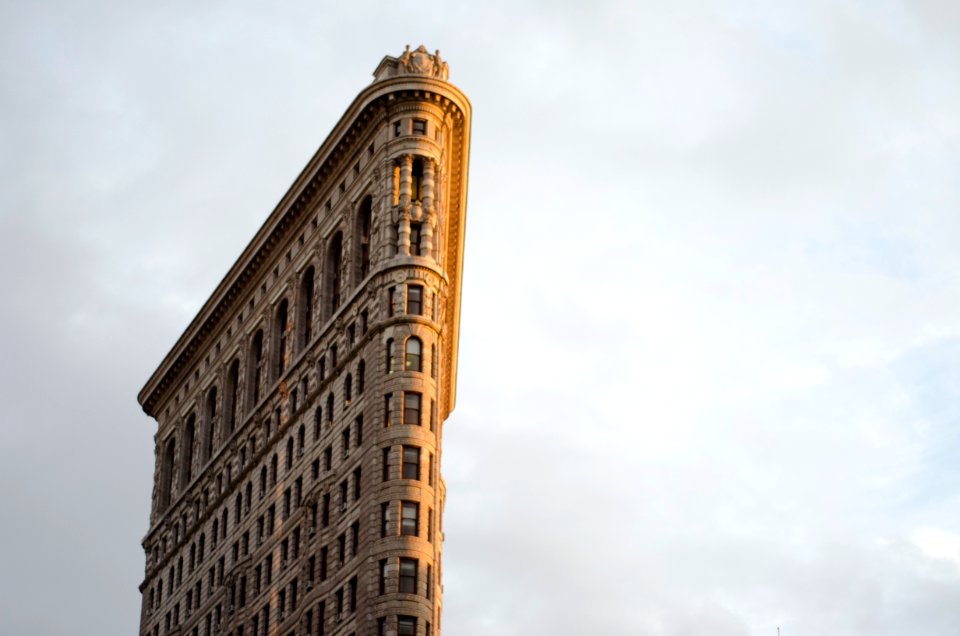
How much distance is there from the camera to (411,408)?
121000 mm

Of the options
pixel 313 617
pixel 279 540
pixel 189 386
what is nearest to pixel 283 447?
pixel 279 540

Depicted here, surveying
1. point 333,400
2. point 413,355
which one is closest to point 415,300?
point 413,355

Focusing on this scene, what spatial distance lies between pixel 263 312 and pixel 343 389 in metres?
21.8

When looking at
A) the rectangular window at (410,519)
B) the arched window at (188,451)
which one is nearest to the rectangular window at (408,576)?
the rectangular window at (410,519)

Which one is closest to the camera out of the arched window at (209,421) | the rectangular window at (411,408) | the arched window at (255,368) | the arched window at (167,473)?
the rectangular window at (411,408)

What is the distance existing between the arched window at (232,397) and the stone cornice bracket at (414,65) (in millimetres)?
27622

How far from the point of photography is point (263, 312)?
489 ft

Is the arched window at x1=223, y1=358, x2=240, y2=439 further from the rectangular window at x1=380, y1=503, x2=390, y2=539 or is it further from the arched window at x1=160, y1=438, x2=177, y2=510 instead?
the rectangular window at x1=380, y1=503, x2=390, y2=539

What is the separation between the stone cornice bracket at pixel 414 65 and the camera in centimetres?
13712

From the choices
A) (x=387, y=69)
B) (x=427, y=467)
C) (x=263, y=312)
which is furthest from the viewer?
(x=263, y=312)

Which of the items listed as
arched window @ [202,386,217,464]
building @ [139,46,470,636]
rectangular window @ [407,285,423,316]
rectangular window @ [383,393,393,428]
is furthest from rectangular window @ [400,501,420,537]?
arched window @ [202,386,217,464]

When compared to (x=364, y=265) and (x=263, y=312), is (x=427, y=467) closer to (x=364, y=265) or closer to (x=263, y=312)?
(x=364, y=265)

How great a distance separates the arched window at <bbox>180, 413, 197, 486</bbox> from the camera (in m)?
158

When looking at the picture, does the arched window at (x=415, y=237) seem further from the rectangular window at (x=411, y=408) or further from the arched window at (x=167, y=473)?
the arched window at (x=167, y=473)
